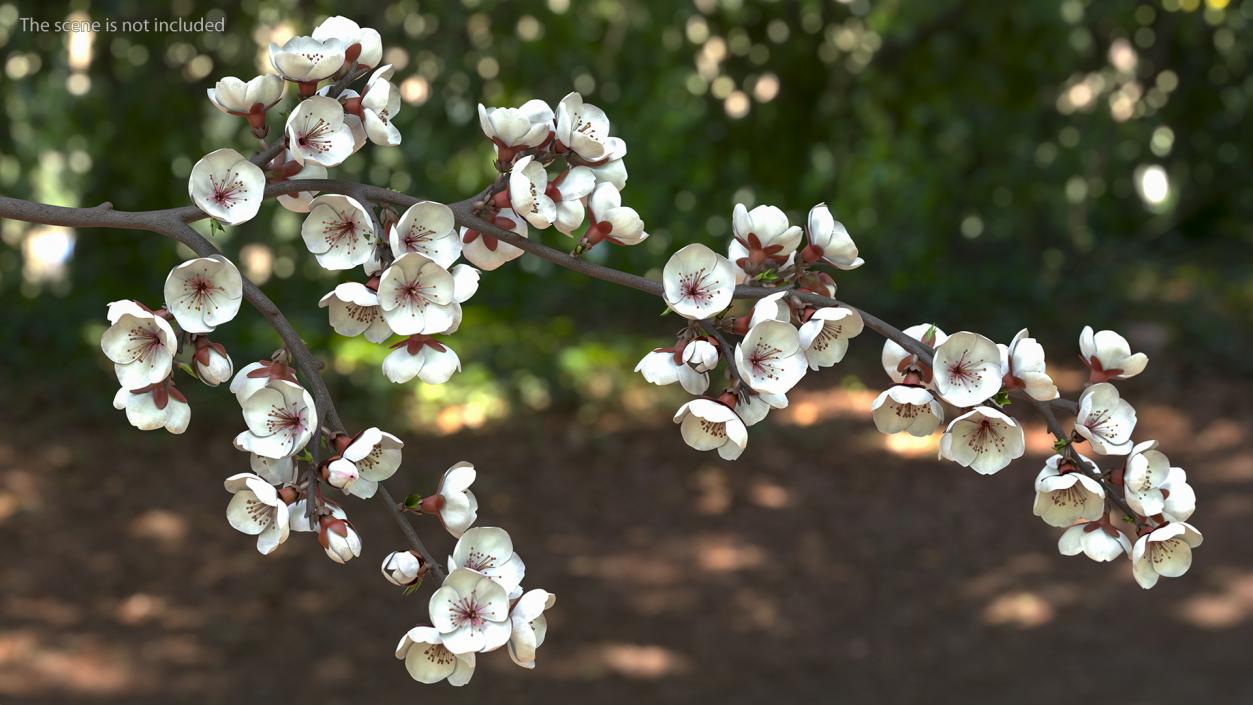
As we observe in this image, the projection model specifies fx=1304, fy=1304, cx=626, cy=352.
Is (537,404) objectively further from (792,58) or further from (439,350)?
(439,350)

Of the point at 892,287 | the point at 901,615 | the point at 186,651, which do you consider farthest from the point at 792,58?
the point at 186,651

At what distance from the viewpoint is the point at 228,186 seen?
0.85 metres

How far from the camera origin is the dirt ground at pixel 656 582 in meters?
2.95

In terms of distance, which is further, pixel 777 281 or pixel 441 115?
pixel 441 115

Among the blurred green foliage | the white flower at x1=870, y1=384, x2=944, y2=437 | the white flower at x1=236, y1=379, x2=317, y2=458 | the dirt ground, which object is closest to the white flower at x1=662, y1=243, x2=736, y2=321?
the white flower at x1=870, y1=384, x2=944, y2=437

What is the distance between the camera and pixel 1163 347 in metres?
4.56

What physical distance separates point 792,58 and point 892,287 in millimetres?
925

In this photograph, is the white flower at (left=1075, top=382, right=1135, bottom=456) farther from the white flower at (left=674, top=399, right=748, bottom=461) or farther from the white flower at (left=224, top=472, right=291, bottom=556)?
the white flower at (left=224, top=472, right=291, bottom=556)

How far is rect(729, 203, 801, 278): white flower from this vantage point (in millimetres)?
929

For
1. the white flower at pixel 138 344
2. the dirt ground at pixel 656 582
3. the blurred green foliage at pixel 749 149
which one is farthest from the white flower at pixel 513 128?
the blurred green foliage at pixel 749 149

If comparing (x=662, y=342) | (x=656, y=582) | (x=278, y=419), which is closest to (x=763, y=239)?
(x=278, y=419)

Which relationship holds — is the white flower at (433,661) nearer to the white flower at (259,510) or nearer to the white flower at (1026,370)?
the white flower at (259,510)

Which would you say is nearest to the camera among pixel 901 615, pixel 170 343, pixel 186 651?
pixel 170 343

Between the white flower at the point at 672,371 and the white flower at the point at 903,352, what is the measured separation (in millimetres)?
136
